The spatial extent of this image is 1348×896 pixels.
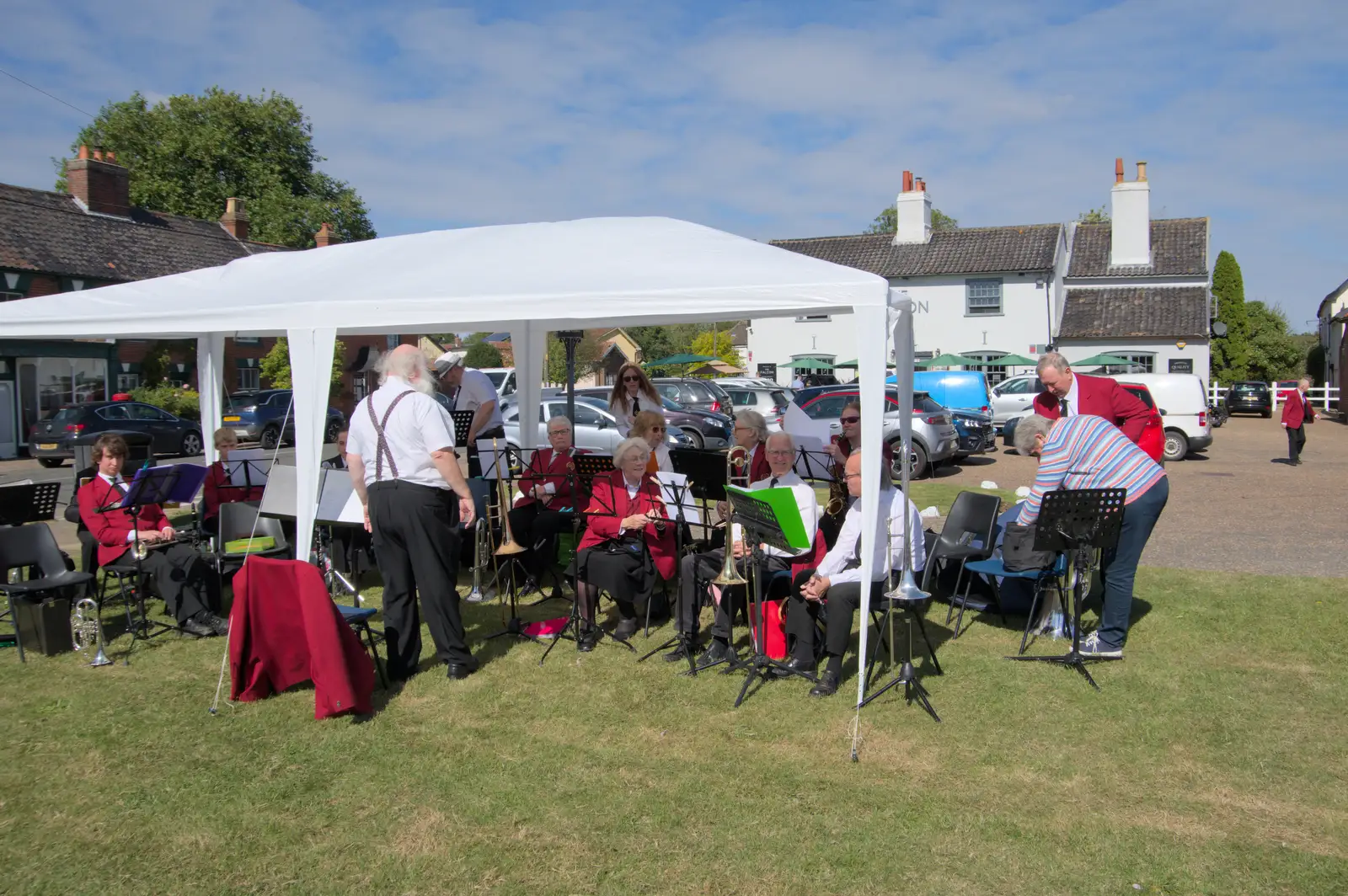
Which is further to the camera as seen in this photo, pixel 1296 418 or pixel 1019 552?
pixel 1296 418

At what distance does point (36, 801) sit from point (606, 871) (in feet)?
8.10

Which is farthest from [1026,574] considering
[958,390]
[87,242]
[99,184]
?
[99,184]

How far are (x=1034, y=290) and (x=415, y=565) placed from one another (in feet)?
106

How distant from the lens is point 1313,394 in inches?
1551

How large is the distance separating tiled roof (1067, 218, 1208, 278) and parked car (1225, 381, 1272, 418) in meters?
4.38

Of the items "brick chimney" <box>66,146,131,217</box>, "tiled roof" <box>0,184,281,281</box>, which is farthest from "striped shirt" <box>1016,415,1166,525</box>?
"brick chimney" <box>66,146,131,217</box>

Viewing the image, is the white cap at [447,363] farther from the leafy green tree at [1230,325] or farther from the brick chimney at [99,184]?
the leafy green tree at [1230,325]

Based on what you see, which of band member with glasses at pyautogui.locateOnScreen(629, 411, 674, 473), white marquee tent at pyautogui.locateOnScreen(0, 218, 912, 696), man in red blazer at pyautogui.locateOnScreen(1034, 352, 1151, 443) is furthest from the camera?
band member with glasses at pyautogui.locateOnScreen(629, 411, 674, 473)

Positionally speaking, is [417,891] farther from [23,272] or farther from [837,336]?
[837,336]

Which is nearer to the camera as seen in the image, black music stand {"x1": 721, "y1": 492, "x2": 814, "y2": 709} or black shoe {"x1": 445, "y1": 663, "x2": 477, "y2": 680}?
black music stand {"x1": 721, "y1": 492, "x2": 814, "y2": 709}

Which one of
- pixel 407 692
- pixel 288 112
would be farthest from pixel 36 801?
pixel 288 112

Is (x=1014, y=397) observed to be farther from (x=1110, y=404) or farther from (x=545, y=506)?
(x=545, y=506)

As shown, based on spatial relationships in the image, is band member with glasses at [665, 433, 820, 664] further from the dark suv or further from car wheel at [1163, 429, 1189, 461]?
the dark suv

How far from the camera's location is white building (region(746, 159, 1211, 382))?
3438 cm
